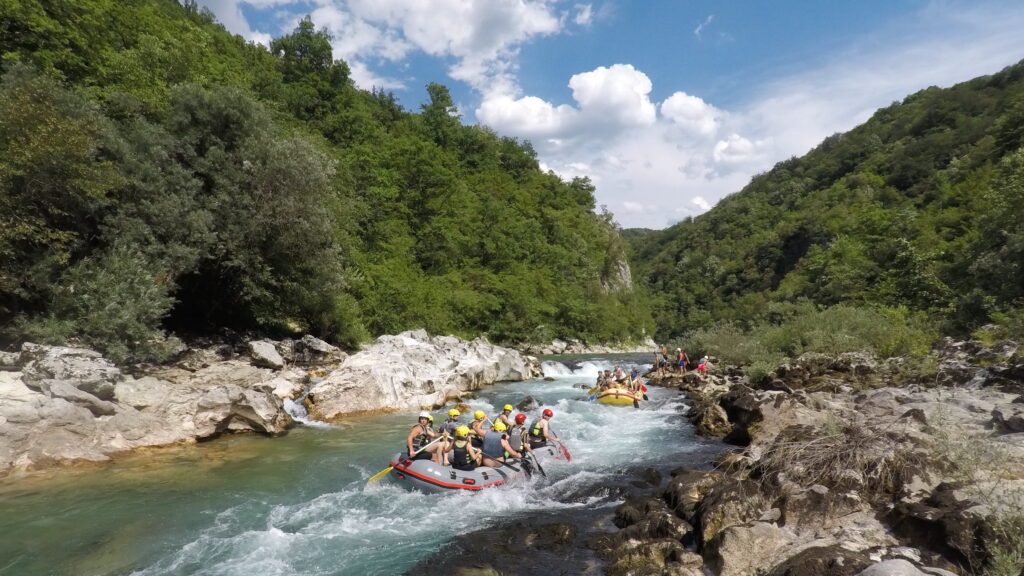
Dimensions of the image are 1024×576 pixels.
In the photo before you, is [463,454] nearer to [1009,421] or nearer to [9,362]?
[1009,421]

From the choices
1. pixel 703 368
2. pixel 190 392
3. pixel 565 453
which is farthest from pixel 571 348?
pixel 190 392

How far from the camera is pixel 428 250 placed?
35.2m

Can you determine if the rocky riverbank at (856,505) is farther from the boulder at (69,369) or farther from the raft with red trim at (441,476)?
the boulder at (69,369)

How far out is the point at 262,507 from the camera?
7.83 metres

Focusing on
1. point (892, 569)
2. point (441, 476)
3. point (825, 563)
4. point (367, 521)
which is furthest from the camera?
point (441, 476)

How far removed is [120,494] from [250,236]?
949cm

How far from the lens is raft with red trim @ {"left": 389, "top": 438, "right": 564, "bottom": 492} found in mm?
8750

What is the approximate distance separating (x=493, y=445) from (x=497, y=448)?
0.11 meters

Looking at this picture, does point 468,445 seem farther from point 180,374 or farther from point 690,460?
point 180,374

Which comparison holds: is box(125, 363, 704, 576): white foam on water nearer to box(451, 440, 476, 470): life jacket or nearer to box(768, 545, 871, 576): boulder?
box(451, 440, 476, 470): life jacket

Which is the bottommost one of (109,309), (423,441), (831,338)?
(423,441)

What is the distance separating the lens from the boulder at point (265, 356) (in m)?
15.3

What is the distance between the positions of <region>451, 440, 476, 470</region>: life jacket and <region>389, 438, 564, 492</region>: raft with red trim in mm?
252

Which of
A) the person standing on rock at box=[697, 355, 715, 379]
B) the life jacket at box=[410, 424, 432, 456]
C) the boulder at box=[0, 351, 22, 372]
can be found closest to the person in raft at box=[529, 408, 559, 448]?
the life jacket at box=[410, 424, 432, 456]
